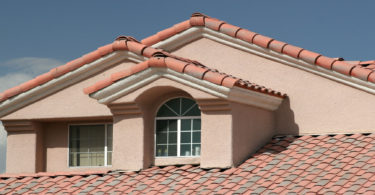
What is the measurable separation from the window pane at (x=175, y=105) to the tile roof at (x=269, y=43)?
2781 millimetres

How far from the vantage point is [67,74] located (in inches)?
989

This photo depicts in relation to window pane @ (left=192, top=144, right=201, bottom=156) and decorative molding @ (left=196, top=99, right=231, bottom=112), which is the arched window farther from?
decorative molding @ (left=196, top=99, right=231, bottom=112)

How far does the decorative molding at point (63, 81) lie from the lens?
2483 cm

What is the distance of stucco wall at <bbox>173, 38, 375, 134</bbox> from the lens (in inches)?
936

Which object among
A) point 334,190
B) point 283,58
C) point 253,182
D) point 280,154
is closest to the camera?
point 334,190

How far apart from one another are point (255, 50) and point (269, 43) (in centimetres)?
50

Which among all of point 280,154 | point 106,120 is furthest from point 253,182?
point 106,120

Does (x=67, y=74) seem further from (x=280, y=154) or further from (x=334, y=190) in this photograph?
(x=334, y=190)

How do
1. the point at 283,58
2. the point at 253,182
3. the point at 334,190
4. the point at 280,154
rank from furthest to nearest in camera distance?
the point at 283,58
the point at 280,154
the point at 253,182
the point at 334,190

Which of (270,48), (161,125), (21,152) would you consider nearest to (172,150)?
(161,125)

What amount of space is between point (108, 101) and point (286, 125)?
5034mm

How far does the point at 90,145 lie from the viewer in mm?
25312

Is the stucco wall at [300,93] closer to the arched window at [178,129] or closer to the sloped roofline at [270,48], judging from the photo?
the sloped roofline at [270,48]

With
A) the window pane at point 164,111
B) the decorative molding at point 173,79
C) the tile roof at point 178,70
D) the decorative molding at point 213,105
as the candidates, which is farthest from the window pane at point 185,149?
the tile roof at point 178,70
